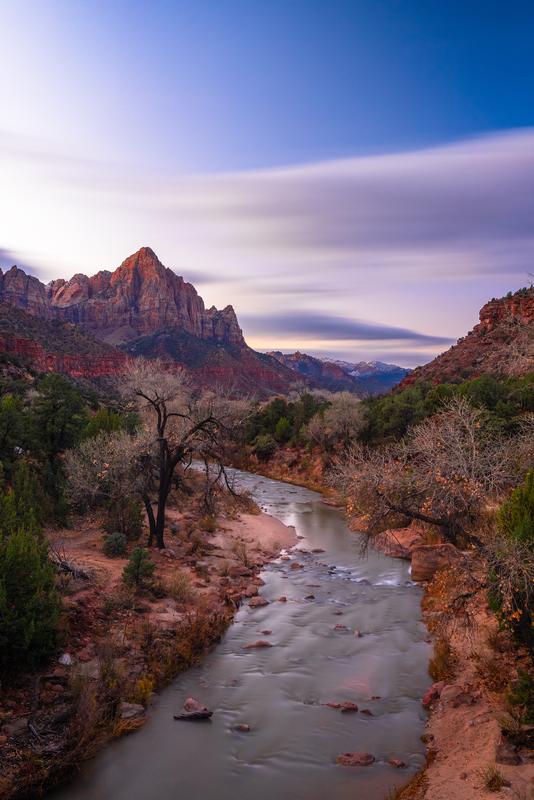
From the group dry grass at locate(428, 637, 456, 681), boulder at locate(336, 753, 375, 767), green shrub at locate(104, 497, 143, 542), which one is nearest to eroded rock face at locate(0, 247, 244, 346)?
green shrub at locate(104, 497, 143, 542)

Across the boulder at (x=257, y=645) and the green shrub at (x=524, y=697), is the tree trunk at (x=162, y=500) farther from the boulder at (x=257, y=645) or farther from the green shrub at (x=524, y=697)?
the green shrub at (x=524, y=697)

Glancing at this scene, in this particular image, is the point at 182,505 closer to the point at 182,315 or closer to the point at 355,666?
the point at 355,666

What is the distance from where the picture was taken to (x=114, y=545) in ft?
58.7

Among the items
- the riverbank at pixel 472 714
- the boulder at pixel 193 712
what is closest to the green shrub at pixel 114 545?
the boulder at pixel 193 712

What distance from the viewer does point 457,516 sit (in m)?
11.5

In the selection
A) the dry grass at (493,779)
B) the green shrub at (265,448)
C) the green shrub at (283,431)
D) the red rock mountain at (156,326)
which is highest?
the red rock mountain at (156,326)

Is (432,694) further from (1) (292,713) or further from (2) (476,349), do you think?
(2) (476,349)

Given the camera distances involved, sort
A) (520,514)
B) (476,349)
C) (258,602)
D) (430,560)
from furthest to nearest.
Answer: (476,349)
(430,560)
(258,602)
(520,514)

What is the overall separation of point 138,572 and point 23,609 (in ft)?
16.7

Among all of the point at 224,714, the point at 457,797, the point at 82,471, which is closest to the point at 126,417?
the point at 82,471

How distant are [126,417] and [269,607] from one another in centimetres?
2011

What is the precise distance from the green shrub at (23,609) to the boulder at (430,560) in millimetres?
13019

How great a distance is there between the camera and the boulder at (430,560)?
19.1m

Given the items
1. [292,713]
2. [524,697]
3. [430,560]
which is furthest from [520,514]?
[430,560]
